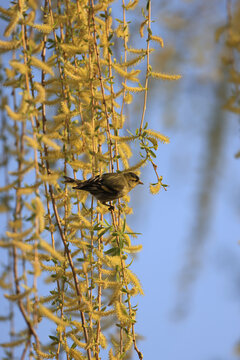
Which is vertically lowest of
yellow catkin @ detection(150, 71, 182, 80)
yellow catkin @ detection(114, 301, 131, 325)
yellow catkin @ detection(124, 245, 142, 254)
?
yellow catkin @ detection(114, 301, 131, 325)

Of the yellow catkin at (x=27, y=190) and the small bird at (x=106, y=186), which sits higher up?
the small bird at (x=106, y=186)

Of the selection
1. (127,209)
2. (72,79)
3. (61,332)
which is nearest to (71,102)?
(72,79)

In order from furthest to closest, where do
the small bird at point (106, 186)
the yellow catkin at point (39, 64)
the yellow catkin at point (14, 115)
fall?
the small bird at point (106, 186), the yellow catkin at point (39, 64), the yellow catkin at point (14, 115)

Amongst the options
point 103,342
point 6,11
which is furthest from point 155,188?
point 6,11

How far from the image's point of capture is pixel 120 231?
3.02 feet

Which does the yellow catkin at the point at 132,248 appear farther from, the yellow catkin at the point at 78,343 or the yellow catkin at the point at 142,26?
the yellow catkin at the point at 142,26

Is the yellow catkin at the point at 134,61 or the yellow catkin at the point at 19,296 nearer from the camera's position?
the yellow catkin at the point at 19,296

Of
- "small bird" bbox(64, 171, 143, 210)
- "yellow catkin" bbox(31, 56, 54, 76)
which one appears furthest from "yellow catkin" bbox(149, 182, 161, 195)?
"yellow catkin" bbox(31, 56, 54, 76)

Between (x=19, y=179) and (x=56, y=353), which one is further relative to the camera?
(x=56, y=353)

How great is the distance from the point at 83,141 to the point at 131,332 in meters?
0.43

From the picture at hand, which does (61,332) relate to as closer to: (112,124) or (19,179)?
(19,179)

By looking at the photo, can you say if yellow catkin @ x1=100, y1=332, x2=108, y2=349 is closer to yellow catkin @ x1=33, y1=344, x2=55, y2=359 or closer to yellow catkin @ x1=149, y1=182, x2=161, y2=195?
yellow catkin @ x1=33, y1=344, x2=55, y2=359

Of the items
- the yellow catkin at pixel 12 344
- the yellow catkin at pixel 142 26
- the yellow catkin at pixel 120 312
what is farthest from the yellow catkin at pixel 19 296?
the yellow catkin at pixel 142 26

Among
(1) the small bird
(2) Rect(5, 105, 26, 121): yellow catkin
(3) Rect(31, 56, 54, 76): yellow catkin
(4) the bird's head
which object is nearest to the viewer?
(2) Rect(5, 105, 26, 121): yellow catkin
